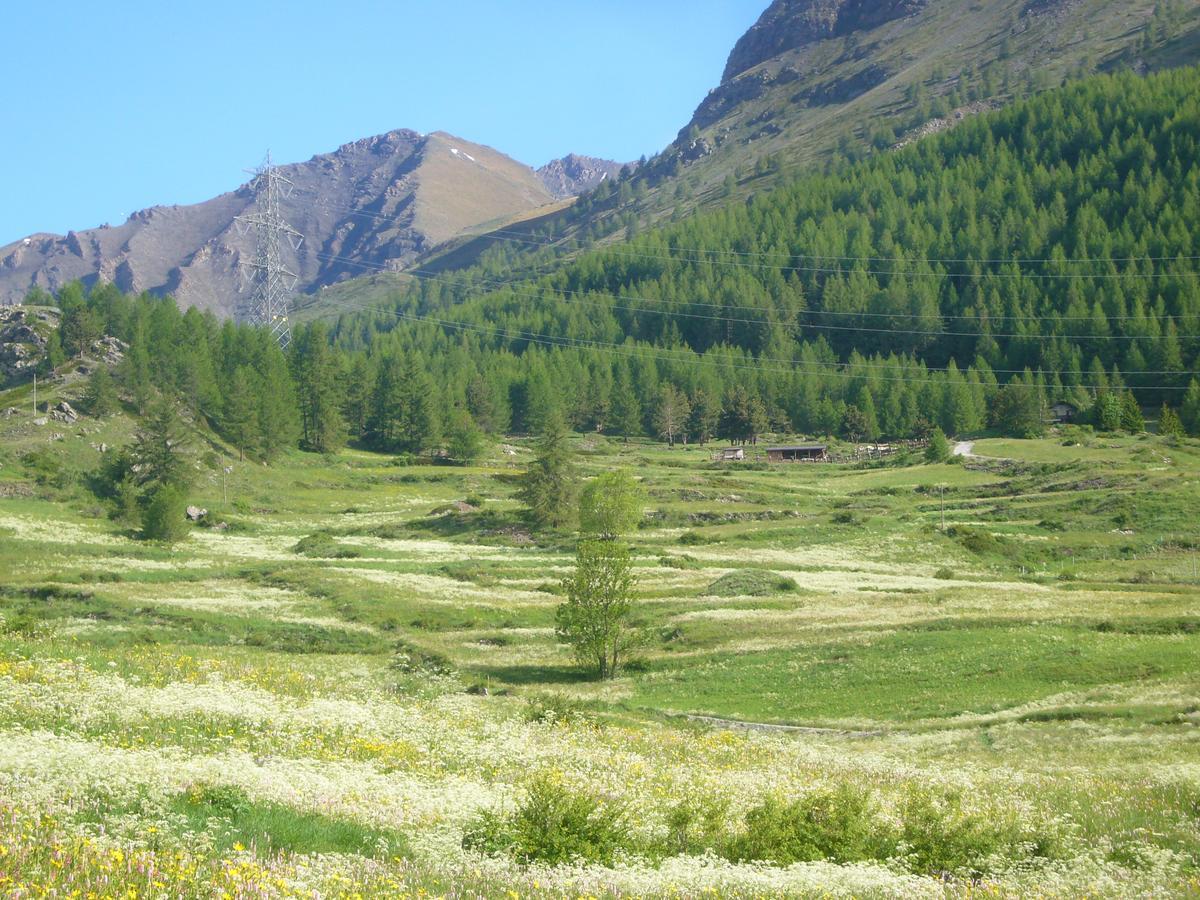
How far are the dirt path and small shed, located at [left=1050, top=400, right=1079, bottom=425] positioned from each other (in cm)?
14944

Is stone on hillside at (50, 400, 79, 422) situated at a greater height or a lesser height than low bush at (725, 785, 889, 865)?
greater

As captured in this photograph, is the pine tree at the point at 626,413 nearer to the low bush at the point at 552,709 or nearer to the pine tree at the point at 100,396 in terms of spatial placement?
the pine tree at the point at 100,396

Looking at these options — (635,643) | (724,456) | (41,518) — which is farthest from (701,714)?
(724,456)

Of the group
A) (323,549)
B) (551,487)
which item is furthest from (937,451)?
(323,549)

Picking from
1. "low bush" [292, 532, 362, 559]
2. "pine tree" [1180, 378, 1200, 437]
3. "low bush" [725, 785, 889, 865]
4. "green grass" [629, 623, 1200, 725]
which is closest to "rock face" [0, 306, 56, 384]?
"low bush" [292, 532, 362, 559]

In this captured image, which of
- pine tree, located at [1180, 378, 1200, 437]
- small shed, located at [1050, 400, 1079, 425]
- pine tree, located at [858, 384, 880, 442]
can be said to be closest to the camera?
pine tree, located at [1180, 378, 1200, 437]

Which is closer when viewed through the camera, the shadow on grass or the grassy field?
the grassy field

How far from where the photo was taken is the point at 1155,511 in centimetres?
8356

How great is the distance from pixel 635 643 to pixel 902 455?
340ft

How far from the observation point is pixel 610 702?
3784 cm

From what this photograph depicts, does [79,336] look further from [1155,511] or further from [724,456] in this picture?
[1155,511]

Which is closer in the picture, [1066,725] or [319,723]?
[319,723]

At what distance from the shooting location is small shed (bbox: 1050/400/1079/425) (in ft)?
546

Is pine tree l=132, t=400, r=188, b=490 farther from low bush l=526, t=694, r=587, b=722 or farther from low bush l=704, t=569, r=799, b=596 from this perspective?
low bush l=526, t=694, r=587, b=722
